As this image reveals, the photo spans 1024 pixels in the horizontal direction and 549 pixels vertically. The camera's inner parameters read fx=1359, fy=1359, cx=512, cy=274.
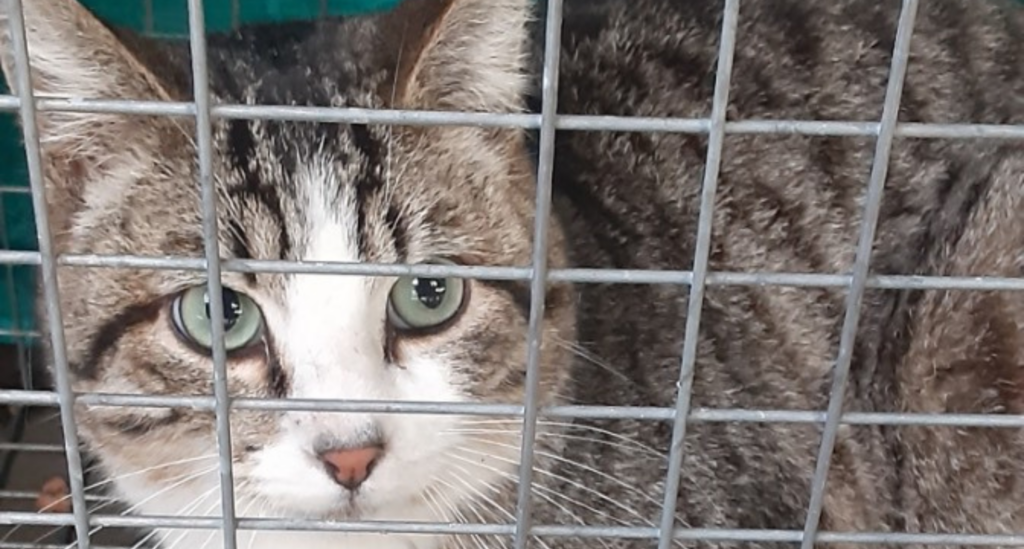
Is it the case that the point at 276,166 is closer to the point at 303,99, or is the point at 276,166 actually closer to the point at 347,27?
the point at 303,99

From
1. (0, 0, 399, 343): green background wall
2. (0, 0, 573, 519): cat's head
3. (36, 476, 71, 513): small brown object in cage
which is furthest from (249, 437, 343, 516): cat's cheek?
(0, 0, 399, 343): green background wall

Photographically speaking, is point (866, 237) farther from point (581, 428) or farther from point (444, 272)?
point (581, 428)

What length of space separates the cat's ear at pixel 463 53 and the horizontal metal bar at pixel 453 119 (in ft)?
0.65

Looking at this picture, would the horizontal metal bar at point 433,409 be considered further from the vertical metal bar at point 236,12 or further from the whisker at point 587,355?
the vertical metal bar at point 236,12

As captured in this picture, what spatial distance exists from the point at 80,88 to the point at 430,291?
1.00 feet

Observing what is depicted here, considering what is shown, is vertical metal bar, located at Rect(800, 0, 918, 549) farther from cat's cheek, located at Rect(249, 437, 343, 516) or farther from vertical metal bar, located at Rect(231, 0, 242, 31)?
vertical metal bar, located at Rect(231, 0, 242, 31)

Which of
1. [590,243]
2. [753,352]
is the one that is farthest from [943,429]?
[590,243]

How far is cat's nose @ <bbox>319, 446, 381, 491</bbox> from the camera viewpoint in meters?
0.98

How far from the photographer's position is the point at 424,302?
1077 millimetres

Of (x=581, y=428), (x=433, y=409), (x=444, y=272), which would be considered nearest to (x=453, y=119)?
(x=444, y=272)

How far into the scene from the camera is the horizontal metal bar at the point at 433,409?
90 centimetres

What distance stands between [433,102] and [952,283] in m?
0.42

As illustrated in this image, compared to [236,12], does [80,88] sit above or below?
below

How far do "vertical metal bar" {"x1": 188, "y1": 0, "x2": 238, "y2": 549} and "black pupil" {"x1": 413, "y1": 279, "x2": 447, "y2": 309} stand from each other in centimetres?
21
